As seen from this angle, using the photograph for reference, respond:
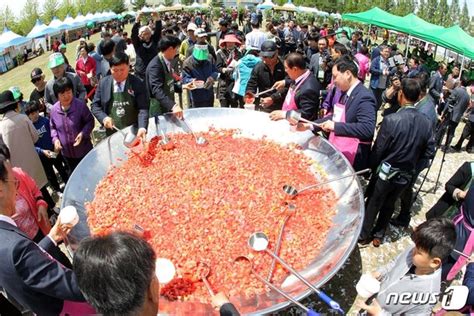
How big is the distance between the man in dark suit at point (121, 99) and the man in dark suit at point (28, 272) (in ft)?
8.60

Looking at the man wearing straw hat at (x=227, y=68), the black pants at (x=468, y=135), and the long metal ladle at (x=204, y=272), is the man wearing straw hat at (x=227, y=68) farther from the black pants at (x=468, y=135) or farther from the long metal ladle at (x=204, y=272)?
the black pants at (x=468, y=135)

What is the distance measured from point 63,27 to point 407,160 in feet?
125

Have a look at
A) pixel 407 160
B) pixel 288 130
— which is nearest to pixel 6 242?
pixel 288 130

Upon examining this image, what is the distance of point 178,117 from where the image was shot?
16.6 feet

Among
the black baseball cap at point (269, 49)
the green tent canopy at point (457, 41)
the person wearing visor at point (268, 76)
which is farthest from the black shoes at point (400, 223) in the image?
the green tent canopy at point (457, 41)

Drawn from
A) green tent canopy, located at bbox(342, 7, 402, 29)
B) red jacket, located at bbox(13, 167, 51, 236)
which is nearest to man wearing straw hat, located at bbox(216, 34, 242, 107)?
red jacket, located at bbox(13, 167, 51, 236)

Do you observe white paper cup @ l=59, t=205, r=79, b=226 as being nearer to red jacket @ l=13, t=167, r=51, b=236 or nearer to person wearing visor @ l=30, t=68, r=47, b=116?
red jacket @ l=13, t=167, r=51, b=236

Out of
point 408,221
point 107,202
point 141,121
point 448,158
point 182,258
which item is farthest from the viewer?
point 448,158

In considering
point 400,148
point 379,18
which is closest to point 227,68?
point 400,148

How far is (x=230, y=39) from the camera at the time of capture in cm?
892

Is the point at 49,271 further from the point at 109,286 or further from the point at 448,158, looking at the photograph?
the point at 448,158

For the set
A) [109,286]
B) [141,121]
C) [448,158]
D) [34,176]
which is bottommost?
[448,158]

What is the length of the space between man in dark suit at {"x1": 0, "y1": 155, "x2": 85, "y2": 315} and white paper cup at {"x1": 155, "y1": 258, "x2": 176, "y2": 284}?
1.90ft

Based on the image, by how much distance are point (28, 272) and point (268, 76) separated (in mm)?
5041
